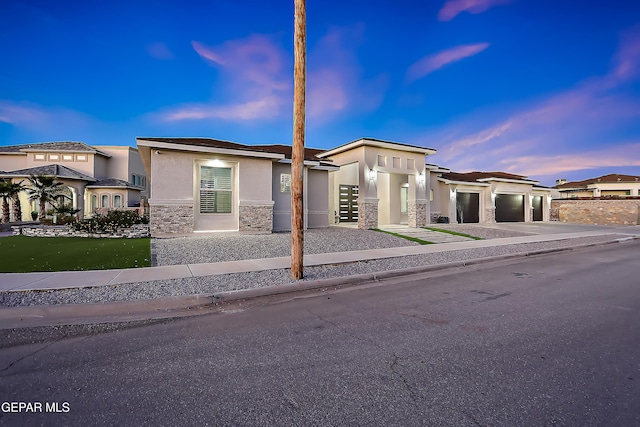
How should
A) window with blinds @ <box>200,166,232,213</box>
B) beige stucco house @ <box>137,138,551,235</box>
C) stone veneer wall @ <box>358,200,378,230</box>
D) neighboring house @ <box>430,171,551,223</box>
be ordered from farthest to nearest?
neighboring house @ <box>430,171,551,223</box> → stone veneer wall @ <box>358,200,378,230</box> → window with blinds @ <box>200,166,232,213</box> → beige stucco house @ <box>137,138,551,235</box>

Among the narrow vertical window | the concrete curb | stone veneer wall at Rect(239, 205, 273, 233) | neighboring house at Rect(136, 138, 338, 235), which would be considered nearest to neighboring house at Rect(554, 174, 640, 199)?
the narrow vertical window

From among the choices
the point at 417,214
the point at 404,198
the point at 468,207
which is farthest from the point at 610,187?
the point at 417,214

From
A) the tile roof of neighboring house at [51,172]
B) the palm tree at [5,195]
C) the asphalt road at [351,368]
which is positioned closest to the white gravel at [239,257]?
the asphalt road at [351,368]

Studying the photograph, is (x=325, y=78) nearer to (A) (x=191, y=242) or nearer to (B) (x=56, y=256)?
(A) (x=191, y=242)

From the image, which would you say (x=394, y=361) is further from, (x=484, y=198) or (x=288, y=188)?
(x=484, y=198)

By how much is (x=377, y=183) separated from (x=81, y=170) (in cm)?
2987

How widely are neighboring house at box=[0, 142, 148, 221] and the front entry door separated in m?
21.7

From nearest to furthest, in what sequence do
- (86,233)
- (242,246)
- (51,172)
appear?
(242,246) < (86,233) < (51,172)

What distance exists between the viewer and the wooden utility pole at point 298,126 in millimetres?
6762

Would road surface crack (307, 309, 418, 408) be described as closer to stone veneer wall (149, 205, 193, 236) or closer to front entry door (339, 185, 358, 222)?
stone veneer wall (149, 205, 193, 236)

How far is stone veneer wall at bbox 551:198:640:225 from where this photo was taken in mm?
27105

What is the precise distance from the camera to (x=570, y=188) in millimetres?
A: 45281

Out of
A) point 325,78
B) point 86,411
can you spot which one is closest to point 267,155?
point 325,78

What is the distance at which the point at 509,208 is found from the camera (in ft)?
93.1
